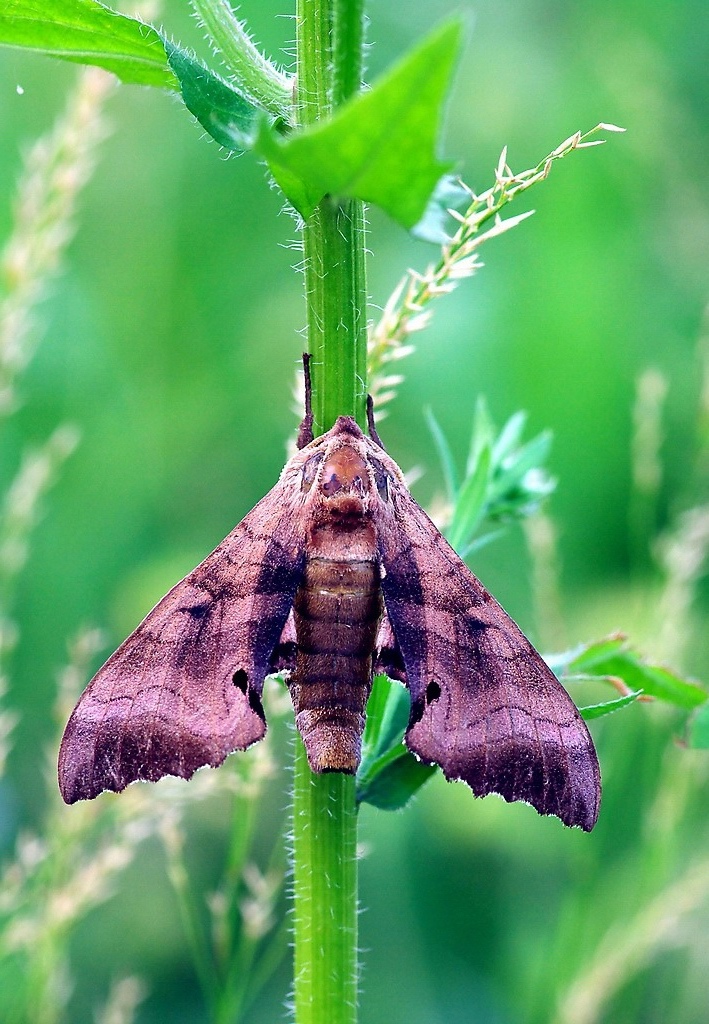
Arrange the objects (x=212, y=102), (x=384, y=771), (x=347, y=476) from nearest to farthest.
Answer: (x=212, y=102), (x=384, y=771), (x=347, y=476)

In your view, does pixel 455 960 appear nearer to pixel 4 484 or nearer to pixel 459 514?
pixel 459 514

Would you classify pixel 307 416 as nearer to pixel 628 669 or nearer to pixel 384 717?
pixel 384 717

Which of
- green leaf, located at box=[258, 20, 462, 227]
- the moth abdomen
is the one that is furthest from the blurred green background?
green leaf, located at box=[258, 20, 462, 227]

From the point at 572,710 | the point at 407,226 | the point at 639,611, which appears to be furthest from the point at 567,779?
the point at 639,611

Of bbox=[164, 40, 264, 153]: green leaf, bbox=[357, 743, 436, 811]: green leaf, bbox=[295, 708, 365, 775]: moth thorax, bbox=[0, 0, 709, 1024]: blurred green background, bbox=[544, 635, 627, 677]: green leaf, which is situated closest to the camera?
bbox=[164, 40, 264, 153]: green leaf

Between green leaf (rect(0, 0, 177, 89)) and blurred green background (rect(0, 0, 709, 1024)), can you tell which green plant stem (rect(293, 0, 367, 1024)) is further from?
blurred green background (rect(0, 0, 709, 1024))

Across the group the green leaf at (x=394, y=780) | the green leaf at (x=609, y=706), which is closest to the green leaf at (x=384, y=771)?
the green leaf at (x=394, y=780)

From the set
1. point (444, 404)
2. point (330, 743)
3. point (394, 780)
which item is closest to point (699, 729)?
point (394, 780)
